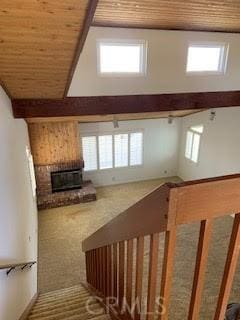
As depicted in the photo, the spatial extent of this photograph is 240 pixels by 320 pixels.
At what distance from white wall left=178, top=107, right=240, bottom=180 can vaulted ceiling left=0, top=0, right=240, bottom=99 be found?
8.95 ft

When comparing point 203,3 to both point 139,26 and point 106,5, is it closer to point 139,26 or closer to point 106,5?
point 139,26

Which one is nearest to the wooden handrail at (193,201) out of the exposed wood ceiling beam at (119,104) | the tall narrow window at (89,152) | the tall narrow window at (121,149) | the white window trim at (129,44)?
the exposed wood ceiling beam at (119,104)

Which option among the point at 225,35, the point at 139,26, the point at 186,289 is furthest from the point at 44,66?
the point at 186,289

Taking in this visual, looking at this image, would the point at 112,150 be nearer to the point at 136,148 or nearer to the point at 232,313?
the point at 136,148

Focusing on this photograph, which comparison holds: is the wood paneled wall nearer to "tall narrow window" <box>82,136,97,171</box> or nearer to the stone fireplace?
the stone fireplace

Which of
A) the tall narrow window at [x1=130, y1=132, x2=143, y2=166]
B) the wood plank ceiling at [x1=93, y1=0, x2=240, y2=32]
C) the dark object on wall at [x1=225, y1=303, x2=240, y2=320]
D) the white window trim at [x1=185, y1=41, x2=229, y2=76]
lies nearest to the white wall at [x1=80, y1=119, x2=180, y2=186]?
the tall narrow window at [x1=130, y1=132, x2=143, y2=166]

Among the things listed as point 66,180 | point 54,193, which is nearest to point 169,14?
point 66,180

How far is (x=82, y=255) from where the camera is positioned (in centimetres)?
575

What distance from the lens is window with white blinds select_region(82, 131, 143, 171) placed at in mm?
8555

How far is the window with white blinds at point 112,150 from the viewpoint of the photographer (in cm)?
855

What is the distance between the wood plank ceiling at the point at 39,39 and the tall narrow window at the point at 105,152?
5490 mm

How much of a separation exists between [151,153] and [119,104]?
487 centimetres

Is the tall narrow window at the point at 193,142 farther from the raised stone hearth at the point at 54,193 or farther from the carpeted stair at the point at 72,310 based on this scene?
the carpeted stair at the point at 72,310

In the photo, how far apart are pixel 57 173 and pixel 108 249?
589 centimetres
